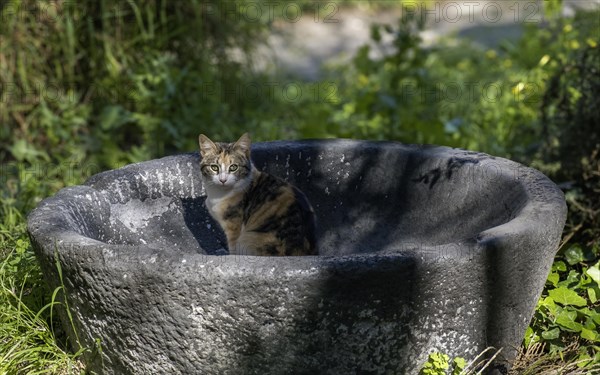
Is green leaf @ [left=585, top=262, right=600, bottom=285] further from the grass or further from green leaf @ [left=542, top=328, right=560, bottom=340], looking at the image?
the grass

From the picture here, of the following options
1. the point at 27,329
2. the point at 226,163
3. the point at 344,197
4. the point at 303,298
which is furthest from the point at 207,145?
the point at 303,298

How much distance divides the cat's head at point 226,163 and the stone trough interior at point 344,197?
10.5 inches

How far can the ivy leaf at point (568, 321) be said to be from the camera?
338 centimetres

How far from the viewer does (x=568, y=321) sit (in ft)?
11.2

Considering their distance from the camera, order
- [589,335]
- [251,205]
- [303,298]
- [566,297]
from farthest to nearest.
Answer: [251,205]
[566,297]
[589,335]
[303,298]

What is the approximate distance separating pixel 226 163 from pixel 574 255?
5.48 feet

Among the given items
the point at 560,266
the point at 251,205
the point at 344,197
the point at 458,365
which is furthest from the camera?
the point at 344,197

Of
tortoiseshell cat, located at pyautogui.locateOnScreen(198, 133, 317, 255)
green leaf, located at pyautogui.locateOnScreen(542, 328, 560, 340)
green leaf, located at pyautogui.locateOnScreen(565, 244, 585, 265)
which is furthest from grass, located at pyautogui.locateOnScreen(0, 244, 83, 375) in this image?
green leaf, located at pyautogui.locateOnScreen(565, 244, 585, 265)

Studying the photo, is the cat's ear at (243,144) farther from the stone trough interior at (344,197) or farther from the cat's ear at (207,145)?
the stone trough interior at (344,197)

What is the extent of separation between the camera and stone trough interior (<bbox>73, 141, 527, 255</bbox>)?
3549 mm

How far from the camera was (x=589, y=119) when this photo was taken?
462 centimetres

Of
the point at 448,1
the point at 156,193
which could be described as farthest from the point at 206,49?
the point at 448,1

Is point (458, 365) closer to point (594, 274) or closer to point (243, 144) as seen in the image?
point (594, 274)

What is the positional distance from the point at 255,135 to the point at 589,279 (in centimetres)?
302
